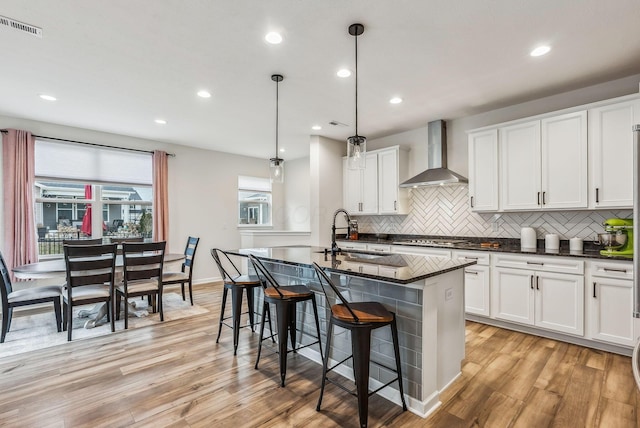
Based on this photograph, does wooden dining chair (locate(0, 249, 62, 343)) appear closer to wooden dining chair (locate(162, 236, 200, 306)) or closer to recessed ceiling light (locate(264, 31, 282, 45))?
wooden dining chair (locate(162, 236, 200, 306))

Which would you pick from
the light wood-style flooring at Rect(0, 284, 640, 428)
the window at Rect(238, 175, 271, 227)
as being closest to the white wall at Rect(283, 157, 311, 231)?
the window at Rect(238, 175, 271, 227)

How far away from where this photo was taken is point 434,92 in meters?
3.61

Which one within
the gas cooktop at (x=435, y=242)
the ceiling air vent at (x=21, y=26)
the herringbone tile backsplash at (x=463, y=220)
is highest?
the ceiling air vent at (x=21, y=26)

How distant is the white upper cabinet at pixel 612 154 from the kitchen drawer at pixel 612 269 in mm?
602

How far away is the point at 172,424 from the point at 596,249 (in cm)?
432

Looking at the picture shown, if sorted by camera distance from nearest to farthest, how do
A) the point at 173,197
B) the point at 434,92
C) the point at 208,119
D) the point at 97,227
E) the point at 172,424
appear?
the point at 172,424 → the point at 434,92 → the point at 208,119 → the point at 97,227 → the point at 173,197

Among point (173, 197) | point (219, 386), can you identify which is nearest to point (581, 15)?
point (219, 386)

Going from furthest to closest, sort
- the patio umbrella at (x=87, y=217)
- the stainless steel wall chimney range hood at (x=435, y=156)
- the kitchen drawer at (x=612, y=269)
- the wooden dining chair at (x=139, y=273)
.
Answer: the patio umbrella at (x=87, y=217) < the stainless steel wall chimney range hood at (x=435, y=156) < the wooden dining chair at (x=139, y=273) < the kitchen drawer at (x=612, y=269)

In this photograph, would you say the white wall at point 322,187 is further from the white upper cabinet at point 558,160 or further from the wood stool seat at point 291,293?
the wood stool seat at point 291,293

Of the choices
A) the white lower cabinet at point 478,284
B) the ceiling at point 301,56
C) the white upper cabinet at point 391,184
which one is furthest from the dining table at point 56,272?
the white lower cabinet at point 478,284

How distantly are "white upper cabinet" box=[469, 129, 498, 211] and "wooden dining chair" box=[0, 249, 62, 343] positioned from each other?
207 inches

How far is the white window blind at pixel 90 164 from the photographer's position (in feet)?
15.3

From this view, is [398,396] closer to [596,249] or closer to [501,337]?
[501,337]

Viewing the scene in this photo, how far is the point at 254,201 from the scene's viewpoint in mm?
7426
